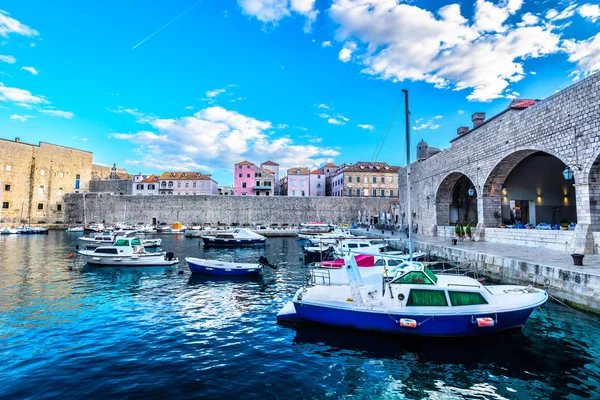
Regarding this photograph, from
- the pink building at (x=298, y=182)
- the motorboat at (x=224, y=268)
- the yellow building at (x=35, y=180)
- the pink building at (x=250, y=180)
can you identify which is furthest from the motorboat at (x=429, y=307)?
the yellow building at (x=35, y=180)

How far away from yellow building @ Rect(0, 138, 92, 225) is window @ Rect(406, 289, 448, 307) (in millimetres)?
67268

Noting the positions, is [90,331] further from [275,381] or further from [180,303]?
[275,381]

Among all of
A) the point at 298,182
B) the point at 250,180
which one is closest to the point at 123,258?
the point at 250,180

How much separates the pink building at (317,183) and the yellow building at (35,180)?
156 ft

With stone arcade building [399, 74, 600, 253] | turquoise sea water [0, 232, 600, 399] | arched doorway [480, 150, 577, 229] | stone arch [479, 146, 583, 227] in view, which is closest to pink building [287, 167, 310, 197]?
stone arcade building [399, 74, 600, 253]

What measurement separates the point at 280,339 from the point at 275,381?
6.66 feet

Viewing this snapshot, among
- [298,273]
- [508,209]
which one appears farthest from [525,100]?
[298,273]

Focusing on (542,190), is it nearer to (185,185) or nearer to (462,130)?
(462,130)

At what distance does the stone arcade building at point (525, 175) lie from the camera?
11.8 metres

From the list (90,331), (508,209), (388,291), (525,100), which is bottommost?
(90,331)

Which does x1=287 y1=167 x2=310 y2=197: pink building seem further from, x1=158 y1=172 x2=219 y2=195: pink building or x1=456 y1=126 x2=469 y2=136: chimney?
x1=456 y1=126 x2=469 y2=136: chimney

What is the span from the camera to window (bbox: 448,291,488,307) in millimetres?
7543

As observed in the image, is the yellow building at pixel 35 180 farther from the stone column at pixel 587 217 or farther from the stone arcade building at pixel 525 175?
the stone column at pixel 587 217

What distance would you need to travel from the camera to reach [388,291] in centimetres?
802
